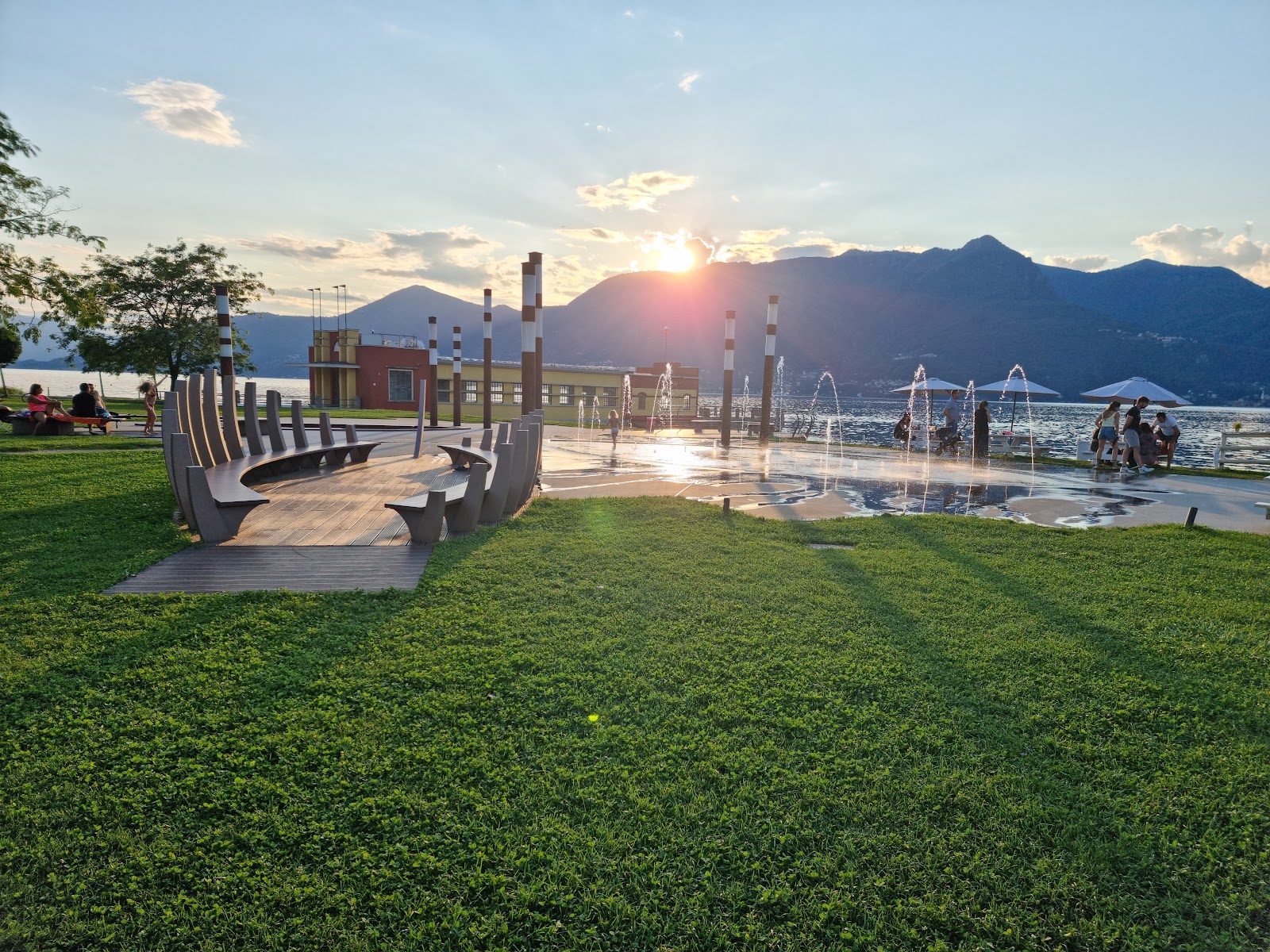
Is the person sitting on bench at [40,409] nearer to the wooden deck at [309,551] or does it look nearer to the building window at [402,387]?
the wooden deck at [309,551]

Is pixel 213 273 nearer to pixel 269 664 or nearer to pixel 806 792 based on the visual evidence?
pixel 269 664

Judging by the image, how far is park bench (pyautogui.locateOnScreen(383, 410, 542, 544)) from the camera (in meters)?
6.70

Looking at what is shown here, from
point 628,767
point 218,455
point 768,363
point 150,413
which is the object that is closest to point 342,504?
point 218,455

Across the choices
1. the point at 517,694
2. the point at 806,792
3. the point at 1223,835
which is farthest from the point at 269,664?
the point at 1223,835

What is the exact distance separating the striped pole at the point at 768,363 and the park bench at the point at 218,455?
538 inches

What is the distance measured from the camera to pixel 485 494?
7.66 metres

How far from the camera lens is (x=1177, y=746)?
3469 mm

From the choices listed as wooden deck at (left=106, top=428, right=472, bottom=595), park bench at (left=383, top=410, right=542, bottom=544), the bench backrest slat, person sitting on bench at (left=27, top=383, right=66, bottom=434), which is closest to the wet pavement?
park bench at (left=383, top=410, right=542, bottom=544)

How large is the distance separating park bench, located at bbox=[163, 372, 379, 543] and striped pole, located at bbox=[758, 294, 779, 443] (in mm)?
13673

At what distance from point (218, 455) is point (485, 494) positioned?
11.9 ft

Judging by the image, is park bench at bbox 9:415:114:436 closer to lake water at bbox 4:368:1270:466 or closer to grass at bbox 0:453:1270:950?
lake water at bbox 4:368:1270:466

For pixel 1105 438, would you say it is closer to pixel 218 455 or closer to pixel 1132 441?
pixel 1132 441

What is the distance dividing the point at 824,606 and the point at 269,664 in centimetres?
383

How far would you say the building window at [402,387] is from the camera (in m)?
44.8
